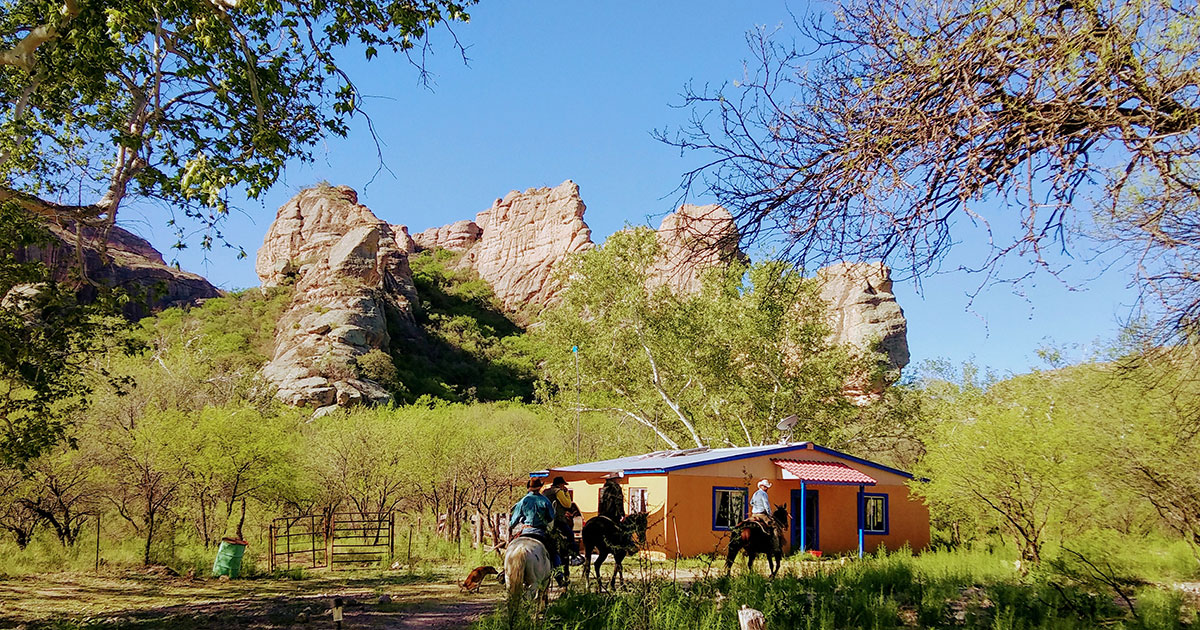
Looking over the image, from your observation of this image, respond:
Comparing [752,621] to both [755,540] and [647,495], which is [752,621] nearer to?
[755,540]

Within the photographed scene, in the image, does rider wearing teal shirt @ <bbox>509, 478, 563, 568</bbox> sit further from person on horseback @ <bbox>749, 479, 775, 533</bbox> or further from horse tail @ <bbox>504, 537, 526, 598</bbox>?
person on horseback @ <bbox>749, 479, 775, 533</bbox>

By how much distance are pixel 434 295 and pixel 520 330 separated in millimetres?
9908

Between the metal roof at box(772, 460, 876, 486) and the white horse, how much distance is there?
13.0 metres

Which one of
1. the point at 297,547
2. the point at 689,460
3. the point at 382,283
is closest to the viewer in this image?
the point at 689,460

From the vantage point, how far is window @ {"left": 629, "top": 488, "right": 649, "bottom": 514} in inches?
828

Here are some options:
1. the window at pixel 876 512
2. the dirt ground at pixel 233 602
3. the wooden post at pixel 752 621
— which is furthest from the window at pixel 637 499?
the wooden post at pixel 752 621

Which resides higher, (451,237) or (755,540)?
(451,237)

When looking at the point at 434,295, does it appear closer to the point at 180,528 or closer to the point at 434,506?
the point at 434,506

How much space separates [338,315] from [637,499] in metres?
34.5

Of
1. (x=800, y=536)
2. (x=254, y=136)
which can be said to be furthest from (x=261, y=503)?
(x=254, y=136)

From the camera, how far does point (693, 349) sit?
2953cm

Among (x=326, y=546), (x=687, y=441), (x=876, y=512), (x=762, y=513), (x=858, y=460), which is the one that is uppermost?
(x=762, y=513)

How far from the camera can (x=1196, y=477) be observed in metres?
13.9

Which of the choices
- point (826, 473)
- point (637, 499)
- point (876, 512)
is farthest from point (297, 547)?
point (876, 512)
